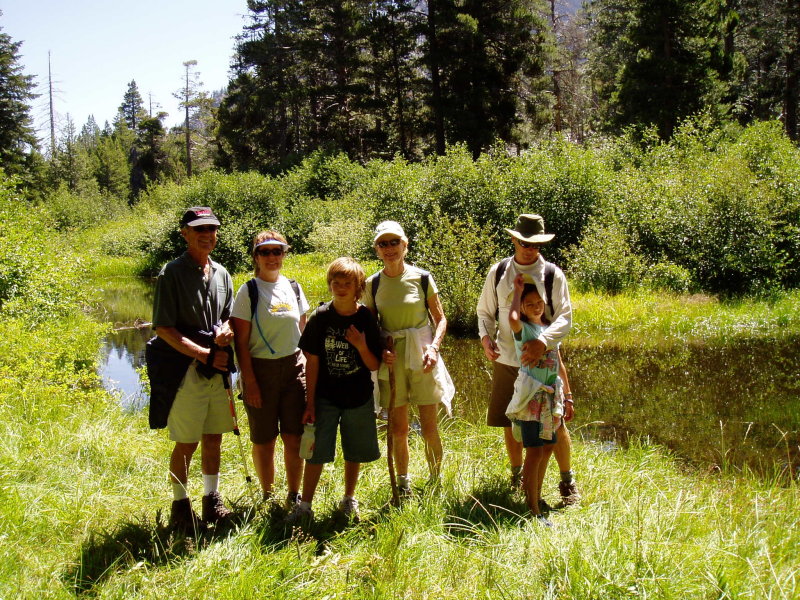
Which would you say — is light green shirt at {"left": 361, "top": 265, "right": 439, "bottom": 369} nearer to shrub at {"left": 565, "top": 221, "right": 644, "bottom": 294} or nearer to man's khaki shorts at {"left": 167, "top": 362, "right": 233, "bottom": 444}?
man's khaki shorts at {"left": 167, "top": 362, "right": 233, "bottom": 444}

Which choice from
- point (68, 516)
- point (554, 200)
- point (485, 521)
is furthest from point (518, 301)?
point (554, 200)

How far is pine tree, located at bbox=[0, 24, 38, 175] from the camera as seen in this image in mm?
37062

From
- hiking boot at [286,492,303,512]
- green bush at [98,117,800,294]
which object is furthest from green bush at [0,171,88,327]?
green bush at [98,117,800,294]

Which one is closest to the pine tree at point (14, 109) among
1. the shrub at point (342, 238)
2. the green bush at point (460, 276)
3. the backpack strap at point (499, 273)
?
the shrub at point (342, 238)

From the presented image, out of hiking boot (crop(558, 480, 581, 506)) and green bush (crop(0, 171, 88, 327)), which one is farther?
green bush (crop(0, 171, 88, 327))

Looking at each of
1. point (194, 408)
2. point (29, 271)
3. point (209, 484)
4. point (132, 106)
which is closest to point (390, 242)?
point (194, 408)

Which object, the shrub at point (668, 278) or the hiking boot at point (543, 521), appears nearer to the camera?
the hiking boot at point (543, 521)

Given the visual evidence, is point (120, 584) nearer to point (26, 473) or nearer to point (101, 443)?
point (26, 473)

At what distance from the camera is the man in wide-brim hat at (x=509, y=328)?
3.61 metres

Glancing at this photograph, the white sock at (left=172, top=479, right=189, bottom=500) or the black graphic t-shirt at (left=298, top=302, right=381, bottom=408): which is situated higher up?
the black graphic t-shirt at (left=298, top=302, right=381, bottom=408)

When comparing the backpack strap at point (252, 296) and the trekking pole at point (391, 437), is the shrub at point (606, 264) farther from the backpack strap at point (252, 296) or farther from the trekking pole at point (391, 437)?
the backpack strap at point (252, 296)

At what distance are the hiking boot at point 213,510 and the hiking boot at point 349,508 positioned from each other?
705mm

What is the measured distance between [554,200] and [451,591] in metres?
13.3

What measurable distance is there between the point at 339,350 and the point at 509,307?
3.80 ft
